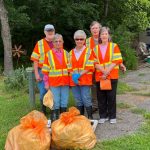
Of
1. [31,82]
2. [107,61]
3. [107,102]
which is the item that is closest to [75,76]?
[107,61]

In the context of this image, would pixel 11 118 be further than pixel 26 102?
No

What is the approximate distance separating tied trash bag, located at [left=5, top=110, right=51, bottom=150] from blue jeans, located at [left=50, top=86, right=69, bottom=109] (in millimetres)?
1289

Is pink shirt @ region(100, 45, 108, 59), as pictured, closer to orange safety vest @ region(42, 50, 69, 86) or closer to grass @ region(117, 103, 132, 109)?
orange safety vest @ region(42, 50, 69, 86)

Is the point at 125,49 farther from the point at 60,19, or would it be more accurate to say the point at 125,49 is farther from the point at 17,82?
the point at 17,82

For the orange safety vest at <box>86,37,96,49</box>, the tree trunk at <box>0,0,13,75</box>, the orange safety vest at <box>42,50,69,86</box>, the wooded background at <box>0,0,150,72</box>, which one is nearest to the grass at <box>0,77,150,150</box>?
the orange safety vest at <box>42,50,69,86</box>

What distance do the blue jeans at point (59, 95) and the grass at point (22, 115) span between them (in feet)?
3.01

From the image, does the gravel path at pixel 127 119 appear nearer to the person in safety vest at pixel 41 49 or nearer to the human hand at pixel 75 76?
the human hand at pixel 75 76

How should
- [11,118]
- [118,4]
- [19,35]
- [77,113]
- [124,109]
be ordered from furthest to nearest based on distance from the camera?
[118,4] → [19,35] → [124,109] → [11,118] → [77,113]

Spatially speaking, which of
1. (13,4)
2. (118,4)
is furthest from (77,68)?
(118,4)

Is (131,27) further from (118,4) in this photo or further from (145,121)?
(145,121)

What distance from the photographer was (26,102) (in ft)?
31.5

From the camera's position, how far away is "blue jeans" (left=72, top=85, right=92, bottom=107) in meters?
7.36

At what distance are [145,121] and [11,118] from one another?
2.49m

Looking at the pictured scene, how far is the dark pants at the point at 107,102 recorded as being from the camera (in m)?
7.38
